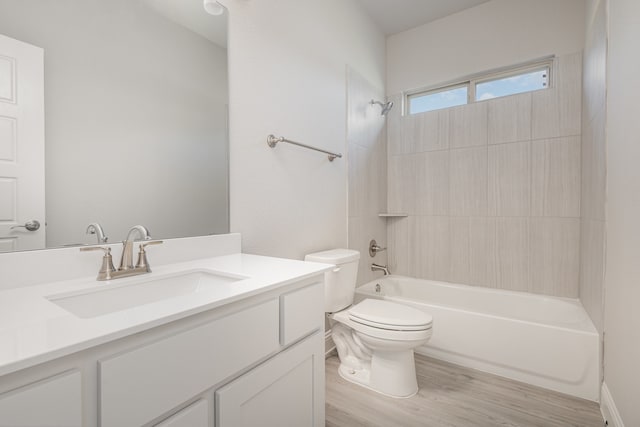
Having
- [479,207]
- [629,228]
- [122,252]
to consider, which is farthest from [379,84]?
[122,252]

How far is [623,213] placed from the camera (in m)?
1.26

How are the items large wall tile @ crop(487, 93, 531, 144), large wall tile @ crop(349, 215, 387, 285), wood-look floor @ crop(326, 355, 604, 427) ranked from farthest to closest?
large wall tile @ crop(349, 215, 387, 285)
large wall tile @ crop(487, 93, 531, 144)
wood-look floor @ crop(326, 355, 604, 427)

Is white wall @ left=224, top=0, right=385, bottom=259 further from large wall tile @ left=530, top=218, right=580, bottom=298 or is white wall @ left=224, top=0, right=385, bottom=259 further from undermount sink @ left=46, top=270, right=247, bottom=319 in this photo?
large wall tile @ left=530, top=218, right=580, bottom=298

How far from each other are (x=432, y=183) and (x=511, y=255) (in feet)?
2.86

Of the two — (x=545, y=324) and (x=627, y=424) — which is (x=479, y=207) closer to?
(x=545, y=324)

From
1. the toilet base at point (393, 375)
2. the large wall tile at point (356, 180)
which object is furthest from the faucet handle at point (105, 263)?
the large wall tile at point (356, 180)

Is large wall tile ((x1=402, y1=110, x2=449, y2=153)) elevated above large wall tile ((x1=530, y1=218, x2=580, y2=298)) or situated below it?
above

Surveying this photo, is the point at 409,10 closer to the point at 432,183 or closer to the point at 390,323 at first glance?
the point at 432,183

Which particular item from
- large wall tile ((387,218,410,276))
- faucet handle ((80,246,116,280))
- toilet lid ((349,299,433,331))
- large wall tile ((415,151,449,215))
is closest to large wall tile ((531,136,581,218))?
large wall tile ((415,151,449,215))

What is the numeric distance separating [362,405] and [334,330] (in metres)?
0.50

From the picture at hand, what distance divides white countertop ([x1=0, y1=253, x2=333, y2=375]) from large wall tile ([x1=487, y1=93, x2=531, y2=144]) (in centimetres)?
221

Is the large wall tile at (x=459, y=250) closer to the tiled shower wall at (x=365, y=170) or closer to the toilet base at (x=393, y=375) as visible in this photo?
the tiled shower wall at (x=365, y=170)

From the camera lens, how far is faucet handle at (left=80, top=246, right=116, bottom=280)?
3.18ft

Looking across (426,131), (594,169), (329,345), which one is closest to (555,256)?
(594,169)
